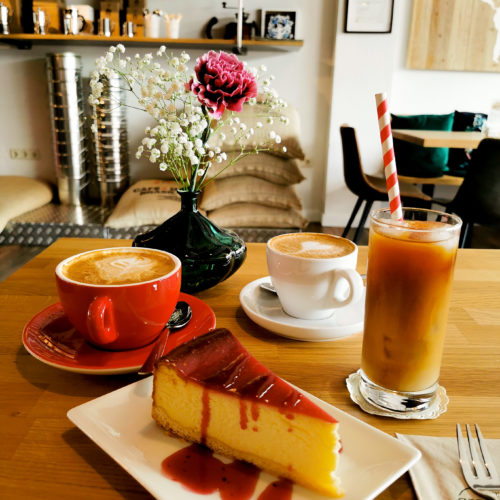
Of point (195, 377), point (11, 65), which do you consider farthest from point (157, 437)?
point (11, 65)

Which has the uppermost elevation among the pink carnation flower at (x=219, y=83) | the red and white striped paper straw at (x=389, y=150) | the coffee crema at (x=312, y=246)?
the pink carnation flower at (x=219, y=83)

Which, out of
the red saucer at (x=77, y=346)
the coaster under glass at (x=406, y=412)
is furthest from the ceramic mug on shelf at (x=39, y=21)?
the coaster under glass at (x=406, y=412)

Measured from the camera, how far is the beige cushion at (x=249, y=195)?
2797mm

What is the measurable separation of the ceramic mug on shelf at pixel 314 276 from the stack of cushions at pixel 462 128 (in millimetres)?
3196

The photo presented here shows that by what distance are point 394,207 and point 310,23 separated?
3.30 meters

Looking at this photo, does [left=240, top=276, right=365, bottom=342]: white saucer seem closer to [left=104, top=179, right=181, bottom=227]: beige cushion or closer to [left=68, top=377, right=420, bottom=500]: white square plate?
[left=68, top=377, right=420, bottom=500]: white square plate

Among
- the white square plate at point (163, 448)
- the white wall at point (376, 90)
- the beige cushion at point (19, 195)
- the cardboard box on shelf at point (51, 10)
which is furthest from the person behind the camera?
the white wall at point (376, 90)

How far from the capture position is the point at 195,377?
48 cm

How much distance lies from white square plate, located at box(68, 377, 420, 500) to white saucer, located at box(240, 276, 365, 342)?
0.66 ft

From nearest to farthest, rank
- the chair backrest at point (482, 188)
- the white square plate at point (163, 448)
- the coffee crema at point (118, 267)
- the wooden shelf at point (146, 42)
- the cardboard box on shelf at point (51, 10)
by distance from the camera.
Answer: the white square plate at point (163, 448) < the coffee crema at point (118, 267) < the chair backrest at point (482, 188) < the wooden shelf at point (146, 42) < the cardboard box on shelf at point (51, 10)

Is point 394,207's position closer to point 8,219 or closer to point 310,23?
point 8,219

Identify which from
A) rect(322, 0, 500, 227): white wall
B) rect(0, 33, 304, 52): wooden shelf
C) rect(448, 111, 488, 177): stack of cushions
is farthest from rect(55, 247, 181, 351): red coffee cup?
rect(448, 111, 488, 177): stack of cushions

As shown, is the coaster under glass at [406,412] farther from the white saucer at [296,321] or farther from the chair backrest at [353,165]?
the chair backrest at [353,165]

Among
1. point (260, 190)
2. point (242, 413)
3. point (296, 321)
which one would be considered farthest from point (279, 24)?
point (242, 413)
